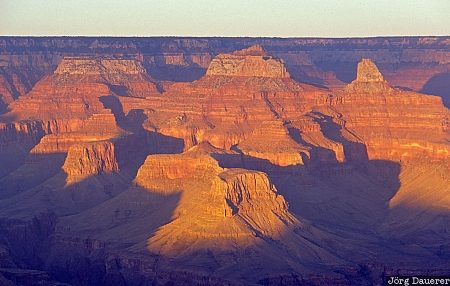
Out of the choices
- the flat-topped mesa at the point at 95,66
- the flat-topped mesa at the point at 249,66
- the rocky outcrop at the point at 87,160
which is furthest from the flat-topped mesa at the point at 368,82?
the flat-topped mesa at the point at 95,66

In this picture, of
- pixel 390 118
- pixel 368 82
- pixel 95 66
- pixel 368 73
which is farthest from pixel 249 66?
pixel 95 66

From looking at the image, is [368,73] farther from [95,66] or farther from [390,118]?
[95,66]

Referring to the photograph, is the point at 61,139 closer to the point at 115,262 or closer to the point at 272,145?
the point at 272,145

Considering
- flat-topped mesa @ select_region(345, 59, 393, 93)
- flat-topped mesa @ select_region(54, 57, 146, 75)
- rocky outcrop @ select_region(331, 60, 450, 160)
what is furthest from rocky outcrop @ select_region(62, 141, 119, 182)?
flat-topped mesa @ select_region(54, 57, 146, 75)

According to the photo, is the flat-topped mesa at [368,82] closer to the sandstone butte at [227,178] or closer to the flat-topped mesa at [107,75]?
the sandstone butte at [227,178]

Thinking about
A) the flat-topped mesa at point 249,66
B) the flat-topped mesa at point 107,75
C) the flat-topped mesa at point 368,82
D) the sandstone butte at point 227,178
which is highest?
the flat-topped mesa at point 107,75
